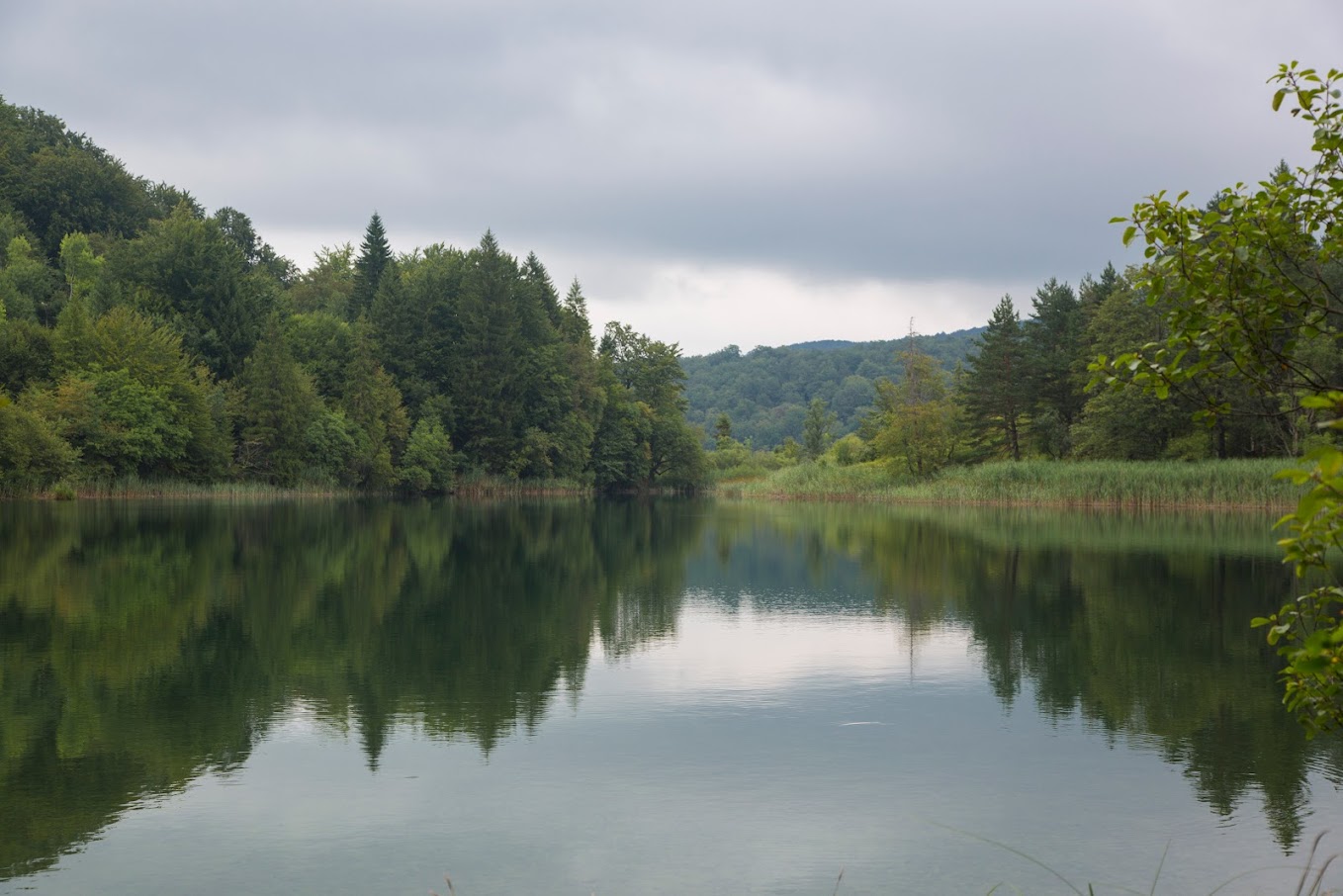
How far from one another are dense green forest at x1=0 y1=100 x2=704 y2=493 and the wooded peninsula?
17cm

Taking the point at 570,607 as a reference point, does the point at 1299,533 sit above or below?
above

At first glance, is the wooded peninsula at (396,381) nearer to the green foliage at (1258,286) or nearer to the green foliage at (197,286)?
the green foliage at (197,286)

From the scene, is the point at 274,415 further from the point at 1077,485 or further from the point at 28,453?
the point at 1077,485

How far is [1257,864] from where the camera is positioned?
7656 mm

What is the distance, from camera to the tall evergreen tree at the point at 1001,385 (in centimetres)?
7606

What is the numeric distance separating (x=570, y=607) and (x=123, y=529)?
20.4 m

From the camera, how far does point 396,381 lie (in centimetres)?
8350

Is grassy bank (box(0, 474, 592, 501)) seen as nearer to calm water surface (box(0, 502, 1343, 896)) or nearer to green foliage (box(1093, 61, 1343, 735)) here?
calm water surface (box(0, 502, 1343, 896))

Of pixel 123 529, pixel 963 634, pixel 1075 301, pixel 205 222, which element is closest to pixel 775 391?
pixel 1075 301

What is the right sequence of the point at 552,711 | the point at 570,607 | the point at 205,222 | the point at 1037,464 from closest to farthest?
the point at 552,711 < the point at 570,607 < the point at 1037,464 < the point at 205,222

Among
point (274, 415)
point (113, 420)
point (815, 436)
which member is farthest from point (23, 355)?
point (815, 436)

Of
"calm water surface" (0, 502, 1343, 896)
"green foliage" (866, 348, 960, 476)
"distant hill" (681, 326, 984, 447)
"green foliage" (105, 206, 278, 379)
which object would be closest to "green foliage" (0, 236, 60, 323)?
"green foliage" (105, 206, 278, 379)

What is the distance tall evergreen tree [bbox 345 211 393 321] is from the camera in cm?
9256

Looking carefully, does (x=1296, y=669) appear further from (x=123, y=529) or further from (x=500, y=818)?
(x=123, y=529)
